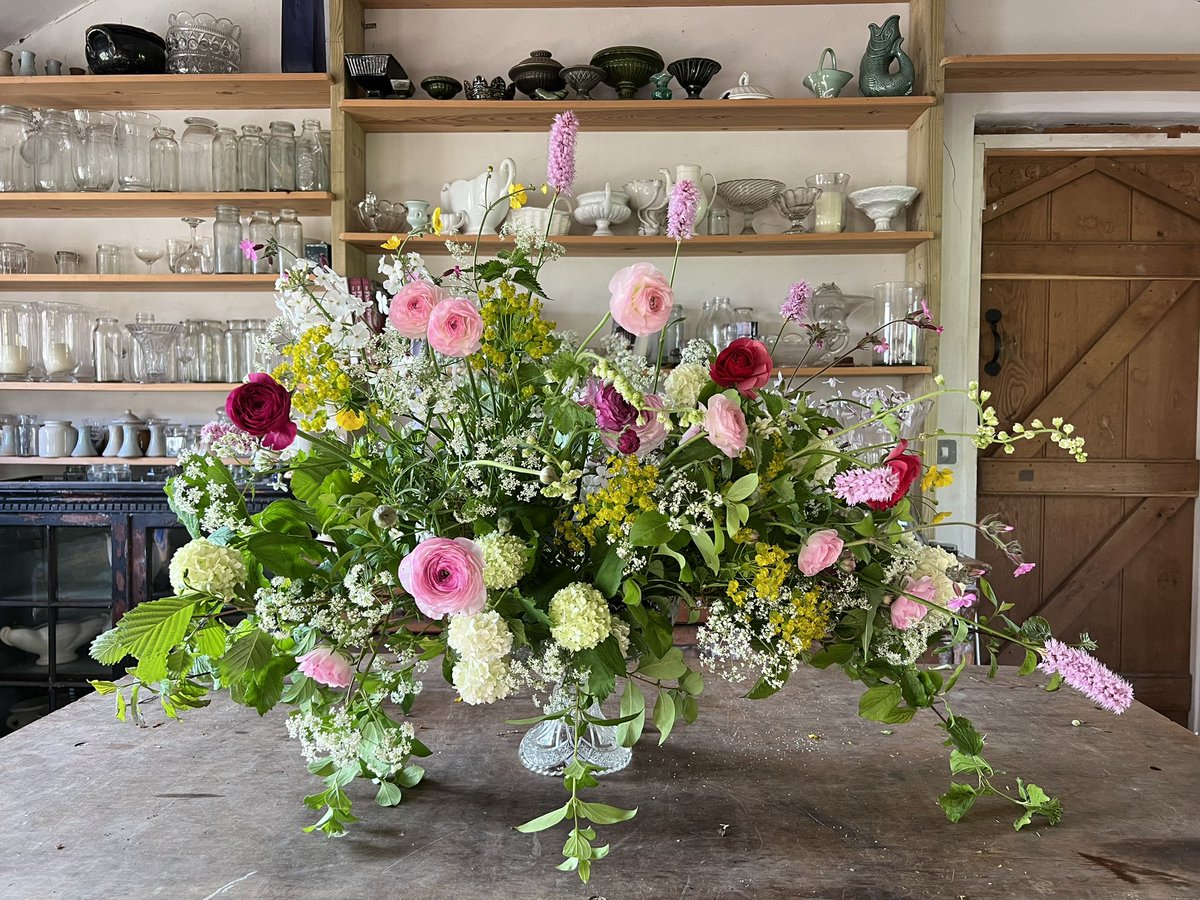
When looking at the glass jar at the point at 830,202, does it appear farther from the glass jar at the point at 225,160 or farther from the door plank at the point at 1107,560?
the glass jar at the point at 225,160

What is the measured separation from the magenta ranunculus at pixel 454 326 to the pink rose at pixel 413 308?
31 mm

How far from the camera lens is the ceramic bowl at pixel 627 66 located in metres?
2.75

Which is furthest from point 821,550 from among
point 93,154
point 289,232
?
point 93,154

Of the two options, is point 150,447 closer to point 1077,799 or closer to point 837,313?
point 837,313

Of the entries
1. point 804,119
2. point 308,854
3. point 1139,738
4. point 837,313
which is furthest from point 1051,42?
point 308,854

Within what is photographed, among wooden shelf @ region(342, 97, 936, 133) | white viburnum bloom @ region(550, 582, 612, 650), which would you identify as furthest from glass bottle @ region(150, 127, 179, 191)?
white viburnum bloom @ region(550, 582, 612, 650)

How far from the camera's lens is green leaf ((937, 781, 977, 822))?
100 cm

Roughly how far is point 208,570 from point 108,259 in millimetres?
2496

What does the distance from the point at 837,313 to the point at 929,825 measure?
81.0 inches

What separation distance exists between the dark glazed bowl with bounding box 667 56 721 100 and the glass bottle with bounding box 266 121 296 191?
1.27 meters

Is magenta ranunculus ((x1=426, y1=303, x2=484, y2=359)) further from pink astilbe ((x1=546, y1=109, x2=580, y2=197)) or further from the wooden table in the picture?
the wooden table

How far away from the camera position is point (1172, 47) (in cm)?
293

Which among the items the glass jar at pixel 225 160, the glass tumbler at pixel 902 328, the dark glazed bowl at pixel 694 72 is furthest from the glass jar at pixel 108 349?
the glass tumbler at pixel 902 328

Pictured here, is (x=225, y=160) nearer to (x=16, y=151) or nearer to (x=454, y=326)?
(x=16, y=151)
